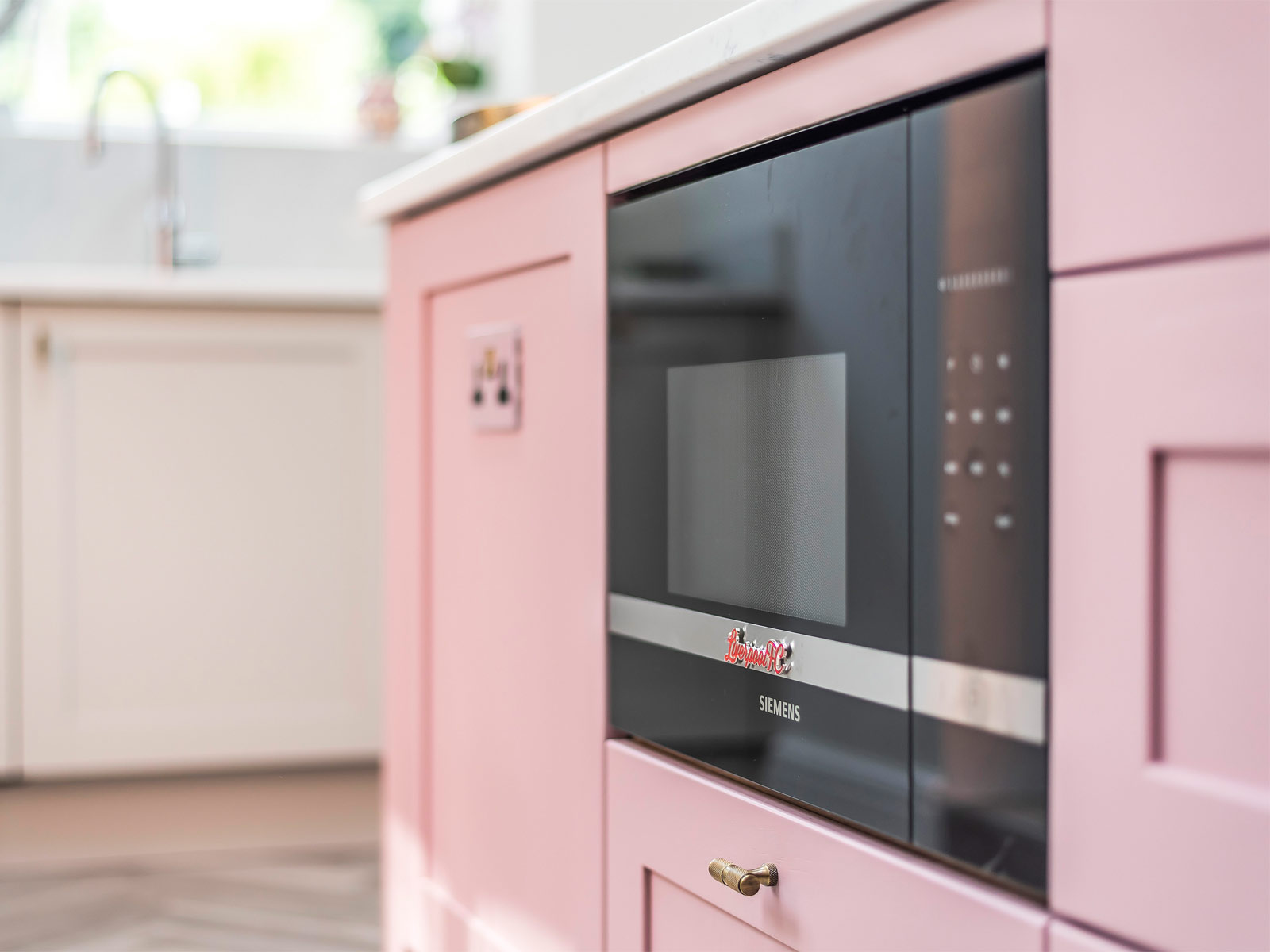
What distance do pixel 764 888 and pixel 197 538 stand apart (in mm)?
1335

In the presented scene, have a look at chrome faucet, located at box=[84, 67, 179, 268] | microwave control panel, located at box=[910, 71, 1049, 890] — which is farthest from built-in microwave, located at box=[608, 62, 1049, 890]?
chrome faucet, located at box=[84, 67, 179, 268]

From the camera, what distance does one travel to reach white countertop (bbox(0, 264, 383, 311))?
1681 mm

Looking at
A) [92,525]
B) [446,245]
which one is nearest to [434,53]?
[92,525]

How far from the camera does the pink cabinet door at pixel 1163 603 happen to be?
424mm

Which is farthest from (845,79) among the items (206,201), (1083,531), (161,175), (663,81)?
(206,201)

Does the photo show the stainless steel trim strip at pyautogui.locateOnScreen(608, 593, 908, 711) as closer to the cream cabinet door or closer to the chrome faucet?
the cream cabinet door

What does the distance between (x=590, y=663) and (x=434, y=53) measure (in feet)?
6.56

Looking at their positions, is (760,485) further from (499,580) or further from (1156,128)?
(499,580)

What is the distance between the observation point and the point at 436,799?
115cm

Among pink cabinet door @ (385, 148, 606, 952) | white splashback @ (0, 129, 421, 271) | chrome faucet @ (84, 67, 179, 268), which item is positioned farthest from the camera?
white splashback @ (0, 129, 421, 271)

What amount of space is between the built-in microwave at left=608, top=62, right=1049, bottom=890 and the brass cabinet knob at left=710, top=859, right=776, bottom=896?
48mm

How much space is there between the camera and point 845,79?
60cm

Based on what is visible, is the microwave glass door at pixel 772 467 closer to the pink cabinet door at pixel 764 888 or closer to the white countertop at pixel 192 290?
the pink cabinet door at pixel 764 888

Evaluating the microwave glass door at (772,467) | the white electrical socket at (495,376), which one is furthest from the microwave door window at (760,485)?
the white electrical socket at (495,376)
